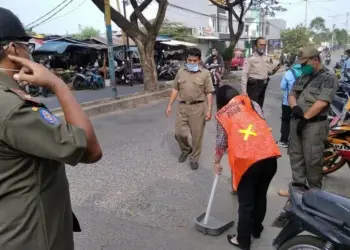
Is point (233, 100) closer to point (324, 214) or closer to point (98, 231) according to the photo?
point (324, 214)

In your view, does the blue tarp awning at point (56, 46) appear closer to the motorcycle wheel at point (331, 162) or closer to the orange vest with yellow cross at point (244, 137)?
the motorcycle wheel at point (331, 162)

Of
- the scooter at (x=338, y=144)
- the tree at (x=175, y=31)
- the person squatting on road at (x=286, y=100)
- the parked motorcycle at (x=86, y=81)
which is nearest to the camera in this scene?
the scooter at (x=338, y=144)

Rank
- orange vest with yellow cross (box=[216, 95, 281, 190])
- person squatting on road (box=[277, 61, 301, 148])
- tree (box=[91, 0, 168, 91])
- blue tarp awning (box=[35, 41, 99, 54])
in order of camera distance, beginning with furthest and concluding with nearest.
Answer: blue tarp awning (box=[35, 41, 99, 54]), tree (box=[91, 0, 168, 91]), person squatting on road (box=[277, 61, 301, 148]), orange vest with yellow cross (box=[216, 95, 281, 190])

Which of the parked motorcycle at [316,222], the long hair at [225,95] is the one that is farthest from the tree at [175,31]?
the parked motorcycle at [316,222]

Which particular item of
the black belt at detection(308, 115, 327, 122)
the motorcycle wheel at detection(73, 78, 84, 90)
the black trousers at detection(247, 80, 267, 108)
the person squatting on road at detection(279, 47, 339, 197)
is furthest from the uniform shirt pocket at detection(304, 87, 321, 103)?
the motorcycle wheel at detection(73, 78, 84, 90)

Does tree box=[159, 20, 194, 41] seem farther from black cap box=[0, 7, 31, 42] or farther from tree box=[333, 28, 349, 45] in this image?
tree box=[333, 28, 349, 45]

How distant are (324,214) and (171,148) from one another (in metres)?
4.19

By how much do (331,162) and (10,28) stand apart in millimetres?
4528

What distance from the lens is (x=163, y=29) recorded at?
29734 millimetres

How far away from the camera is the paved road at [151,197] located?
3.41 meters

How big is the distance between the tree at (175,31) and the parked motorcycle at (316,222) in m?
27.5

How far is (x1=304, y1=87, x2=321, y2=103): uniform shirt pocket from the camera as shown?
3.74 meters

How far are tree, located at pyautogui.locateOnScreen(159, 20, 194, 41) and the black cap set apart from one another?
28.3m

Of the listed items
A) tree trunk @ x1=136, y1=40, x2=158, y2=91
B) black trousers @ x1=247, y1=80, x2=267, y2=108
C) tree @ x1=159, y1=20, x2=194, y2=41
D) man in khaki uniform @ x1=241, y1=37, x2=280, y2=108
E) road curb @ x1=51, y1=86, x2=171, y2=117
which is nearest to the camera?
man in khaki uniform @ x1=241, y1=37, x2=280, y2=108
